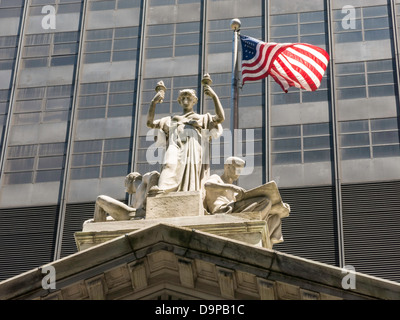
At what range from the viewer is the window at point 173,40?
4728cm

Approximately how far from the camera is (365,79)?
4462cm

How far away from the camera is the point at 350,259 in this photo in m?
39.4

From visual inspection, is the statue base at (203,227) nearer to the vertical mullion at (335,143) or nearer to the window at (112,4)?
the vertical mullion at (335,143)

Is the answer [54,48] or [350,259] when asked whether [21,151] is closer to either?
[54,48]

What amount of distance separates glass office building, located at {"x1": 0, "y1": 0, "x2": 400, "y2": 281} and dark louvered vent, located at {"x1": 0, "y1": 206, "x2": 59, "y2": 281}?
0.17ft

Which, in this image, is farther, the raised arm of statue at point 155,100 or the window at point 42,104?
the window at point 42,104

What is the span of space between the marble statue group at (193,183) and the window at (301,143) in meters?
21.7

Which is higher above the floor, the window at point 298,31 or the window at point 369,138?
the window at point 298,31

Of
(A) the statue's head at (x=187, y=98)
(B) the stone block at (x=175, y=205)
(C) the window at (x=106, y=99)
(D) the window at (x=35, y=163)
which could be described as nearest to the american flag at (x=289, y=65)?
(A) the statue's head at (x=187, y=98)

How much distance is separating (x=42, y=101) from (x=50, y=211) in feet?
21.3

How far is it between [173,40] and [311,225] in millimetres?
12715

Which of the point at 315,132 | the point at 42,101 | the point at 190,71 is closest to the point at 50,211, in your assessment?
the point at 42,101

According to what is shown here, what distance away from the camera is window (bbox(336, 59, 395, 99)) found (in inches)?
1737

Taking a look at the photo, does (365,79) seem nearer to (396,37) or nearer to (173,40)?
(396,37)
